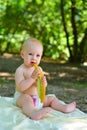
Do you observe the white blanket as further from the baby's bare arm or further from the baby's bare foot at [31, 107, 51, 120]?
the baby's bare arm

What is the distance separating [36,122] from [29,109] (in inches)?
8.3

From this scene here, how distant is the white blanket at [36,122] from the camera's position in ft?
10.1

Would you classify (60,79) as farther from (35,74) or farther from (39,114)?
(39,114)

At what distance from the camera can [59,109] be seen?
146 inches

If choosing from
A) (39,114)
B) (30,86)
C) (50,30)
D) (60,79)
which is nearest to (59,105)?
(30,86)

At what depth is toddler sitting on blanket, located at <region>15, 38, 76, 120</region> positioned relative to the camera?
11.5 ft

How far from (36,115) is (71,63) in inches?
366

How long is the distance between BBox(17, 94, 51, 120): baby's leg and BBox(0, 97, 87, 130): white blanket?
42 mm

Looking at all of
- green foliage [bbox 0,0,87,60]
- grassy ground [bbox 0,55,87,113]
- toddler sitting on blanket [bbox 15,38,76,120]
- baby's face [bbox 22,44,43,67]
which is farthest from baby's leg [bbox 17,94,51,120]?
green foliage [bbox 0,0,87,60]

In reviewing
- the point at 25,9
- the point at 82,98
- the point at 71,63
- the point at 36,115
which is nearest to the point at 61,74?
the point at 71,63

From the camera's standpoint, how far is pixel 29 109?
340 centimetres

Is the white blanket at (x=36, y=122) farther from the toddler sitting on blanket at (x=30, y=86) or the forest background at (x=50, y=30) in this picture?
the forest background at (x=50, y=30)

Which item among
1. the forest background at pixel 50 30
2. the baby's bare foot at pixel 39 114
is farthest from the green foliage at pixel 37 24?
the baby's bare foot at pixel 39 114

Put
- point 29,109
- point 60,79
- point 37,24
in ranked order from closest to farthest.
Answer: point 29,109 < point 60,79 < point 37,24
